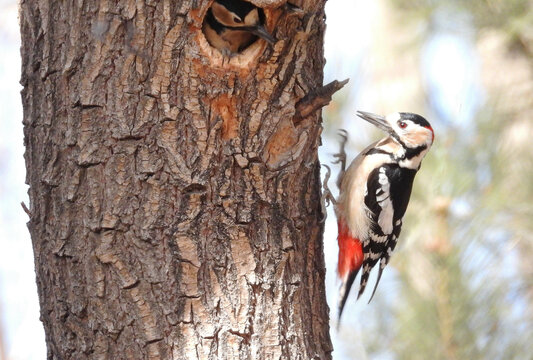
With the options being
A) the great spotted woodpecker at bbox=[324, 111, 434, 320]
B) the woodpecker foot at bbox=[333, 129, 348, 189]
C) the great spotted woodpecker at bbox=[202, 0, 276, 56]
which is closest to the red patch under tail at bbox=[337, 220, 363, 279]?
the great spotted woodpecker at bbox=[324, 111, 434, 320]

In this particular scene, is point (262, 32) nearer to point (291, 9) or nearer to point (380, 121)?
point (291, 9)

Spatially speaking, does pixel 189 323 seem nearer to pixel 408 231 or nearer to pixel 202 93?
pixel 202 93

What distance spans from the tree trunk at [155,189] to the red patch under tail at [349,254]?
1.29 metres

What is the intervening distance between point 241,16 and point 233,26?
6 centimetres

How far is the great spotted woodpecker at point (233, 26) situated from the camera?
2.20 metres

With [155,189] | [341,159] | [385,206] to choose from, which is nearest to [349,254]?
[385,206]

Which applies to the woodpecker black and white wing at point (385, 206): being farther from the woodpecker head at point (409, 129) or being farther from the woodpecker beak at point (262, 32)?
the woodpecker beak at point (262, 32)

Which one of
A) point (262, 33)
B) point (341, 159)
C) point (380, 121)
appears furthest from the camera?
point (341, 159)

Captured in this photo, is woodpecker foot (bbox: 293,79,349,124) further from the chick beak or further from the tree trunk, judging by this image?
the chick beak

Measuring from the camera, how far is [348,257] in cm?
351

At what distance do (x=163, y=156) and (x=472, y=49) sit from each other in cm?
327

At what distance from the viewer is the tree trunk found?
79.6 inches

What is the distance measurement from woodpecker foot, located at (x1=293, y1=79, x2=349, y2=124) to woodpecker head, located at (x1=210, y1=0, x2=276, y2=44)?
0.70 ft

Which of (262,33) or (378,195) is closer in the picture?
(262,33)
